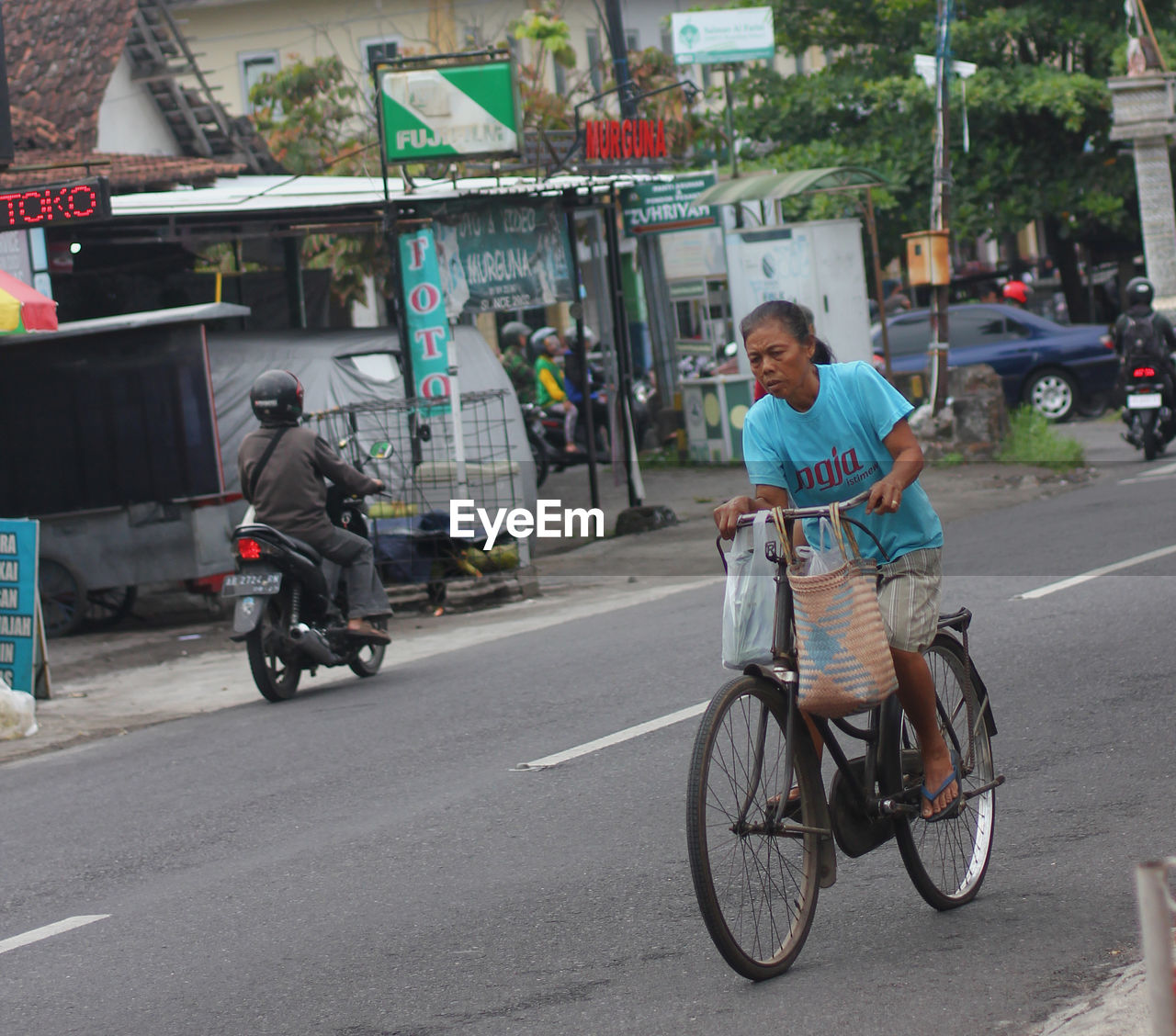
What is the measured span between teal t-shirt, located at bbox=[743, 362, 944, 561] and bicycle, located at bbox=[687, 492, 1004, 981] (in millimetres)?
168

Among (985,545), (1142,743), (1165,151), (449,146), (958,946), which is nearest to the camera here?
(958,946)

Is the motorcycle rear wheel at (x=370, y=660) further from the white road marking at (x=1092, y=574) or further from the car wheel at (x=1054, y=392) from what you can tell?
the car wheel at (x=1054, y=392)

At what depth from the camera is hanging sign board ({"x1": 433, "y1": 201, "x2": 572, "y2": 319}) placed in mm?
16422

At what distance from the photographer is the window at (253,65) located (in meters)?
42.5

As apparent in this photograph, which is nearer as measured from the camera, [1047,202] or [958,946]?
[958,946]

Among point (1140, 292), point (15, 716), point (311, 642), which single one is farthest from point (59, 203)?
point (1140, 292)

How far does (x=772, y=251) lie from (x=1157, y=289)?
6709 mm

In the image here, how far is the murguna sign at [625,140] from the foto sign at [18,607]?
28.6 ft

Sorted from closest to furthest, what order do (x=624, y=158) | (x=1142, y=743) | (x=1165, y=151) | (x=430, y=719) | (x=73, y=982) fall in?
(x=73, y=982), (x=1142, y=743), (x=430, y=719), (x=624, y=158), (x=1165, y=151)

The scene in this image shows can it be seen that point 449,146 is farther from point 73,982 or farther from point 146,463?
point 73,982

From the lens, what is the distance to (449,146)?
49.6 ft

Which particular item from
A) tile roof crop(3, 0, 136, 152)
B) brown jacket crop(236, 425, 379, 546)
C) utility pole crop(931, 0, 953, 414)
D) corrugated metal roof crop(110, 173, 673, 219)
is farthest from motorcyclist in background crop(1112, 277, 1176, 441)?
tile roof crop(3, 0, 136, 152)

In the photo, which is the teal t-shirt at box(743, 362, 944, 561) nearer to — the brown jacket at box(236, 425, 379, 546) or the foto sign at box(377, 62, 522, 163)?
the brown jacket at box(236, 425, 379, 546)

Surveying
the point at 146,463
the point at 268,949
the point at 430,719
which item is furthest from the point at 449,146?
the point at 268,949
